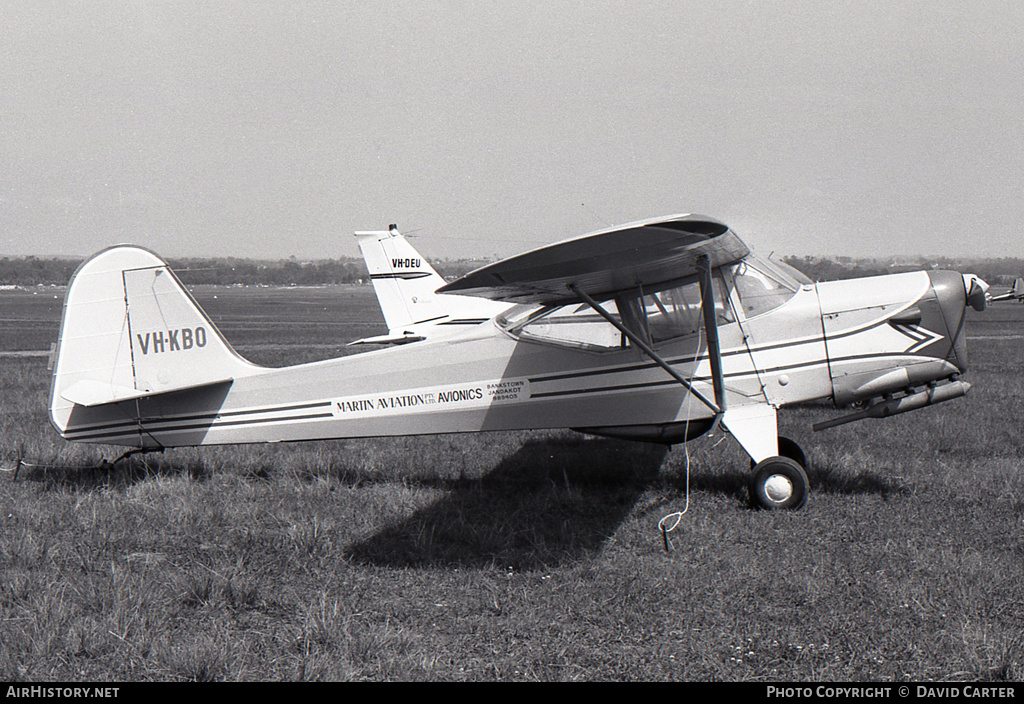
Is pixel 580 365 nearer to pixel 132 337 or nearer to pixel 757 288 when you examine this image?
pixel 757 288

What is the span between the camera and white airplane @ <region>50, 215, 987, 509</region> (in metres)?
6.50

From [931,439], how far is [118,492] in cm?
919

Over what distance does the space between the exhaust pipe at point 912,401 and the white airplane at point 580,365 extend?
1 cm

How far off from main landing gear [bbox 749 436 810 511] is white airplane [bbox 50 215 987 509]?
1 centimetres

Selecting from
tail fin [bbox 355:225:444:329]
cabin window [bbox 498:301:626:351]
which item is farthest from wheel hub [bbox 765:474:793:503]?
tail fin [bbox 355:225:444:329]

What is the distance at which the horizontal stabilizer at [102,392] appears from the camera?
22.4 feet

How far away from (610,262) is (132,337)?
478cm

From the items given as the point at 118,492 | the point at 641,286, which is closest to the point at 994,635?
the point at 641,286

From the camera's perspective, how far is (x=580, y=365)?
6824mm

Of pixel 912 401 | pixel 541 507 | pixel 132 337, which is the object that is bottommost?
pixel 541 507

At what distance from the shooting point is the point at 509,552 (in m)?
5.55

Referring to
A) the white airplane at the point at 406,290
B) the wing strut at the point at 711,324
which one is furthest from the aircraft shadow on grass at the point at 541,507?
the white airplane at the point at 406,290

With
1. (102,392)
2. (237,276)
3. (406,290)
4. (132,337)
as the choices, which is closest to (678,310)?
(132,337)
